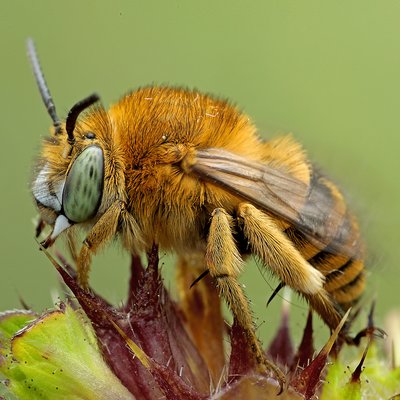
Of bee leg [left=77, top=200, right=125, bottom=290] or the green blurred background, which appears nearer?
bee leg [left=77, top=200, right=125, bottom=290]

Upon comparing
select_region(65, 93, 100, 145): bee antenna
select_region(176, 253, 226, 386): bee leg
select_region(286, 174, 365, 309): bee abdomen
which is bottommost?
select_region(176, 253, 226, 386): bee leg

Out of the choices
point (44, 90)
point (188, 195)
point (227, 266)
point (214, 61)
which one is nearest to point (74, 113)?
point (44, 90)

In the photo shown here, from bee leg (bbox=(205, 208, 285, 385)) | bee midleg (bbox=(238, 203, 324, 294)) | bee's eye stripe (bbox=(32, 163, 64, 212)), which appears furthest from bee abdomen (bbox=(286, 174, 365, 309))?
bee's eye stripe (bbox=(32, 163, 64, 212))

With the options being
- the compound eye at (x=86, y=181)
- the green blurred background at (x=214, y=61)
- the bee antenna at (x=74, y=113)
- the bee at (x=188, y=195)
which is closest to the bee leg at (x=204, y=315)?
the bee at (x=188, y=195)

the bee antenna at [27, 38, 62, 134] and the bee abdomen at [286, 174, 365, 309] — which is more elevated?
the bee antenna at [27, 38, 62, 134]

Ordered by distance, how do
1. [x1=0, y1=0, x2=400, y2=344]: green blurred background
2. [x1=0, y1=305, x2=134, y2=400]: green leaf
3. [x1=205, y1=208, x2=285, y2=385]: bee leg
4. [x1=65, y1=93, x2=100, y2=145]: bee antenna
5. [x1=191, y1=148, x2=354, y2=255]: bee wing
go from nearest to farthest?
1. [x1=0, y1=305, x2=134, y2=400]: green leaf
2. [x1=205, y1=208, x2=285, y2=385]: bee leg
3. [x1=65, y1=93, x2=100, y2=145]: bee antenna
4. [x1=191, y1=148, x2=354, y2=255]: bee wing
5. [x1=0, y1=0, x2=400, y2=344]: green blurred background

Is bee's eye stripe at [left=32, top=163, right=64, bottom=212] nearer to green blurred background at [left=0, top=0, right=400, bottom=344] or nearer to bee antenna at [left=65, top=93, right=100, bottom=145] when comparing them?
bee antenna at [left=65, top=93, right=100, bottom=145]

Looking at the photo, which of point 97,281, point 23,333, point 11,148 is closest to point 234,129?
point 23,333
